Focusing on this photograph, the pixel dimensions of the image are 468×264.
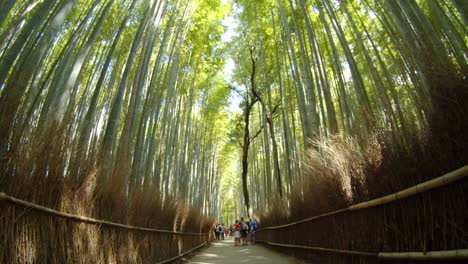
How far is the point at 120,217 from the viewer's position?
3.54 m


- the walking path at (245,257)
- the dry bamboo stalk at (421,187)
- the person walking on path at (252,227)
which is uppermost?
the person walking on path at (252,227)

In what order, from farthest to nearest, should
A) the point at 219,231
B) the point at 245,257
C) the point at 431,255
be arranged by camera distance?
the point at 219,231 < the point at 245,257 < the point at 431,255

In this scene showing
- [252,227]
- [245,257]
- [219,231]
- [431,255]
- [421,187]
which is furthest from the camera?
[219,231]

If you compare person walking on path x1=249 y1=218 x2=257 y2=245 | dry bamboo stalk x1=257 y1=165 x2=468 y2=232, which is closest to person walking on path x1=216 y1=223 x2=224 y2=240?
person walking on path x1=249 y1=218 x2=257 y2=245

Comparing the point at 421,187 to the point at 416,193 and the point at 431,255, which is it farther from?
the point at 431,255

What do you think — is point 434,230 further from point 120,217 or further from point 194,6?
point 194,6

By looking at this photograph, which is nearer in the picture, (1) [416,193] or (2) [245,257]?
(1) [416,193]

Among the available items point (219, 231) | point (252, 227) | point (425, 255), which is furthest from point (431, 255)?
point (219, 231)

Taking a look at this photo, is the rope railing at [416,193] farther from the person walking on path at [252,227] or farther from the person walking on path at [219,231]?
the person walking on path at [219,231]

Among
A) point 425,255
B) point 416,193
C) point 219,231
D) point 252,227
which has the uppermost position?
point 219,231

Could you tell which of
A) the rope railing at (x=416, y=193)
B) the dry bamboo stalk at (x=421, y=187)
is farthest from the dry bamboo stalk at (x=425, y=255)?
the dry bamboo stalk at (x=421, y=187)

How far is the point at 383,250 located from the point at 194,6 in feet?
28.5

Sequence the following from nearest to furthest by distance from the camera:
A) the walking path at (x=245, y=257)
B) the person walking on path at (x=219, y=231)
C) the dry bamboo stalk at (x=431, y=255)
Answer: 1. the dry bamboo stalk at (x=431, y=255)
2. the walking path at (x=245, y=257)
3. the person walking on path at (x=219, y=231)

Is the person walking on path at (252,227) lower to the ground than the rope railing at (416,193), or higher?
higher
